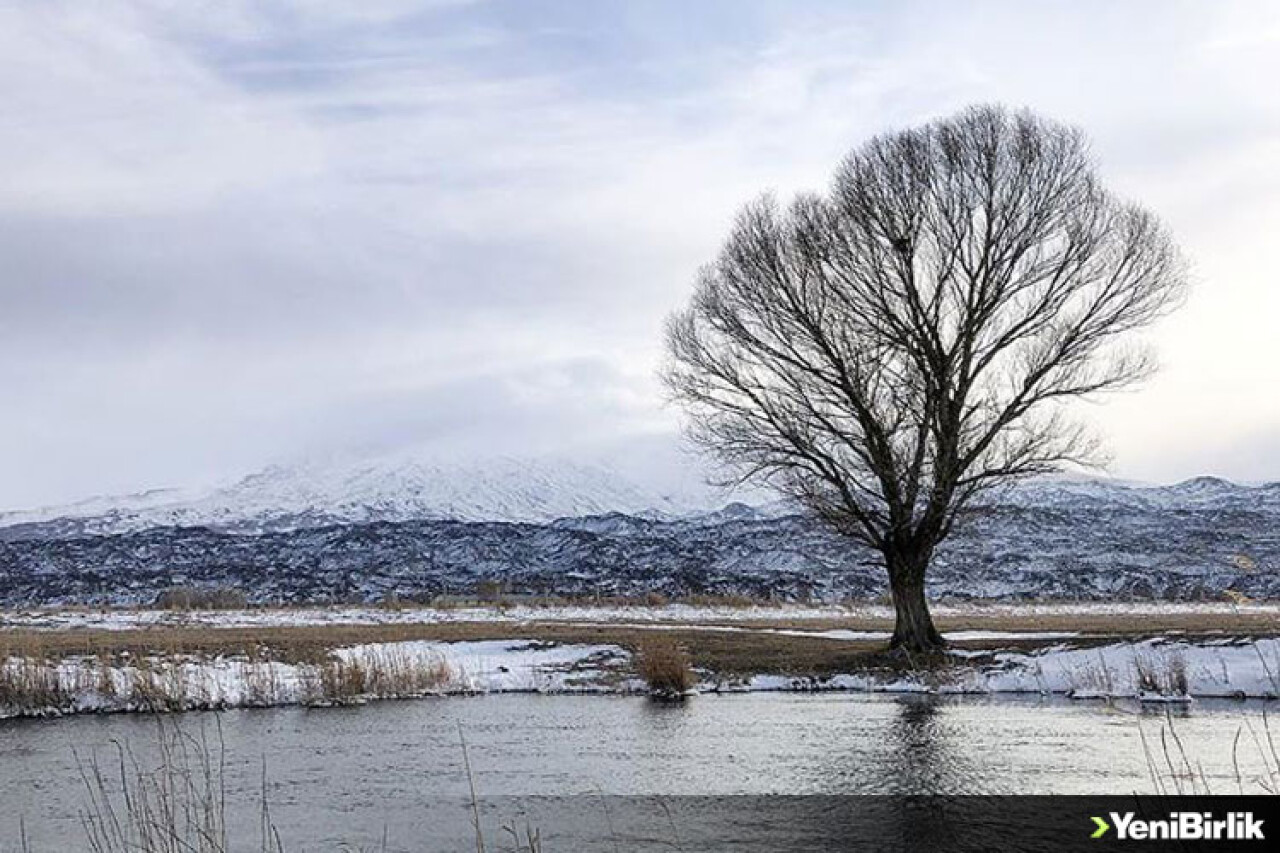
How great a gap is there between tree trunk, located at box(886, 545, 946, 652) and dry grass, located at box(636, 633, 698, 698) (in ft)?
18.1

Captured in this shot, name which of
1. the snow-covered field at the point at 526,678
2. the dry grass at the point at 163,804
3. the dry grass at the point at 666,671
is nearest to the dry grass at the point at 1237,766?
the snow-covered field at the point at 526,678

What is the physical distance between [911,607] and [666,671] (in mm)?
6711

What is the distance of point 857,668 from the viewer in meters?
27.4

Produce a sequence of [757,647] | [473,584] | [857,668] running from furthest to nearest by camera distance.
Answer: [473,584]
[757,647]
[857,668]

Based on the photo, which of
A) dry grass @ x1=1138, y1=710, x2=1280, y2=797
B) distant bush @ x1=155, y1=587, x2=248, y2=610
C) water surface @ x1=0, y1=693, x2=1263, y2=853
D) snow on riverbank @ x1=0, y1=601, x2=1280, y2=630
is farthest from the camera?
distant bush @ x1=155, y1=587, x2=248, y2=610

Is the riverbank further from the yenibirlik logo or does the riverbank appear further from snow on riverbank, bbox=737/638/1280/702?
the yenibirlik logo

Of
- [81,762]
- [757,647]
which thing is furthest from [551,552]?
[81,762]

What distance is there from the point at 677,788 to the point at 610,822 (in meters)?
2.06

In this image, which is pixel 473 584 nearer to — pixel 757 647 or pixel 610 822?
pixel 757 647

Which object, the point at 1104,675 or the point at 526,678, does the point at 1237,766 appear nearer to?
the point at 1104,675

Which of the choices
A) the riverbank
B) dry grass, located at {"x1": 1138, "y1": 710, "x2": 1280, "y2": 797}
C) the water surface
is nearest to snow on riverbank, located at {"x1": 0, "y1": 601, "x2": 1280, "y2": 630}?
the riverbank

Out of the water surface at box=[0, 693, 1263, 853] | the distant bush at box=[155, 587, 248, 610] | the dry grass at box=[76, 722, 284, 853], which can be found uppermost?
the distant bush at box=[155, 587, 248, 610]

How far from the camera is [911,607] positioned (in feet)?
95.6

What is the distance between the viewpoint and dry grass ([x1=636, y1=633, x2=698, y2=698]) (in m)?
26.0
